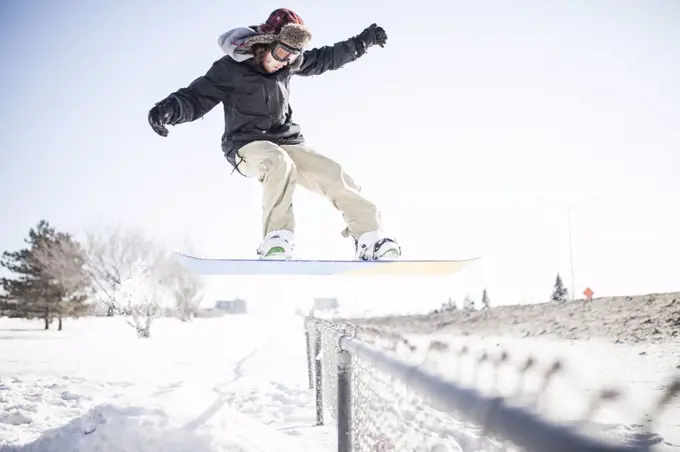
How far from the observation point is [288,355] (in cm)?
970

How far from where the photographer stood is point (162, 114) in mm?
3598

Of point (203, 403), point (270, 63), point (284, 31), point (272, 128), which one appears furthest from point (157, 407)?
point (284, 31)

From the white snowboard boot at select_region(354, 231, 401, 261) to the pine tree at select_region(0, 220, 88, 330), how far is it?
85.1 ft

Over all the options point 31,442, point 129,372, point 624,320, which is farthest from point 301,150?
point 624,320

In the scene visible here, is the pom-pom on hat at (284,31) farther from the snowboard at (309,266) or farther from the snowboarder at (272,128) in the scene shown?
the snowboard at (309,266)

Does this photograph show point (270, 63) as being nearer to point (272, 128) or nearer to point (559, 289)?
point (272, 128)

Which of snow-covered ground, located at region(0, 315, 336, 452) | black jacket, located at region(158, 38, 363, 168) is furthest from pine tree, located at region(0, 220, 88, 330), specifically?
black jacket, located at region(158, 38, 363, 168)

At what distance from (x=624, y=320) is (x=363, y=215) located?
11717 mm

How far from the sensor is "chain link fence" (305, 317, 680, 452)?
482 mm

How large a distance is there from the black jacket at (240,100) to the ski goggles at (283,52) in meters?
0.22

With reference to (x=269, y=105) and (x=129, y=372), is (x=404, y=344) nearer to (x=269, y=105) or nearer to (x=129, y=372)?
(x=269, y=105)

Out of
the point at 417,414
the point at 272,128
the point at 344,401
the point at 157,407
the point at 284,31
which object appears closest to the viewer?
the point at 417,414

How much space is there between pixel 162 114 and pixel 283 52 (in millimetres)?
1145

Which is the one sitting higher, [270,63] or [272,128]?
[270,63]
